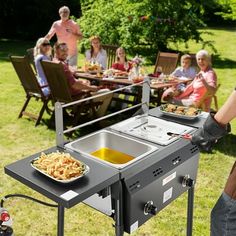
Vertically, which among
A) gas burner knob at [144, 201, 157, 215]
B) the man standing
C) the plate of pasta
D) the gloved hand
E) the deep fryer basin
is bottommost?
gas burner knob at [144, 201, 157, 215]

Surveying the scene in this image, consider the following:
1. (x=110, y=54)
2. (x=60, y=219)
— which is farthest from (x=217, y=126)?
(x=110, y=54)

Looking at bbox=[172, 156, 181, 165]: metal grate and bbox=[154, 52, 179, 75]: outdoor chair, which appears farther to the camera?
bbox=[154, 52, 179, 75]: outdoor chair

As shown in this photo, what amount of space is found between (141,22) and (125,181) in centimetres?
1002

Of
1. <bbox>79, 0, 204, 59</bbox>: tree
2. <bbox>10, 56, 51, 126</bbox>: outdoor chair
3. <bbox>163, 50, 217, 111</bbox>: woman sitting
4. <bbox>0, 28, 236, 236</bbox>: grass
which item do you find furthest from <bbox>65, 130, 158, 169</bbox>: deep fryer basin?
<bbox>79, 0, 204, 59</bbox>: tree

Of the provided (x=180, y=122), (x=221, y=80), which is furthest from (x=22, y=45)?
(x=180, y=122)

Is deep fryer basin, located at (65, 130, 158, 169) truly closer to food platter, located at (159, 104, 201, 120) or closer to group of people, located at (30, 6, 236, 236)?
group of people, located at (30, 6, 236, 236)

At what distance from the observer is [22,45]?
16.3m

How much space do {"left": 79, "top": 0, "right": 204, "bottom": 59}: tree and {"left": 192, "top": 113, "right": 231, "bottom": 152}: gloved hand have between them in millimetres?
9591

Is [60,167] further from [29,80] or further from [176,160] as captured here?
[29,80]

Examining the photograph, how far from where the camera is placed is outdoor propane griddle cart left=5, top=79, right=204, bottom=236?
1963 millimetres

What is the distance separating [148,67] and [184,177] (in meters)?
8.68

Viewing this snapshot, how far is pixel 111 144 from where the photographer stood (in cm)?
275

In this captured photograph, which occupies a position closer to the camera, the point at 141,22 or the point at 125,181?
the point at 125,181

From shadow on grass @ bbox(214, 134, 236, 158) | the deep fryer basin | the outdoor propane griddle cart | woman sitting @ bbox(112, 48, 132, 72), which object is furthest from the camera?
woman sitting @ bbox(112, 48, 132, 72)
